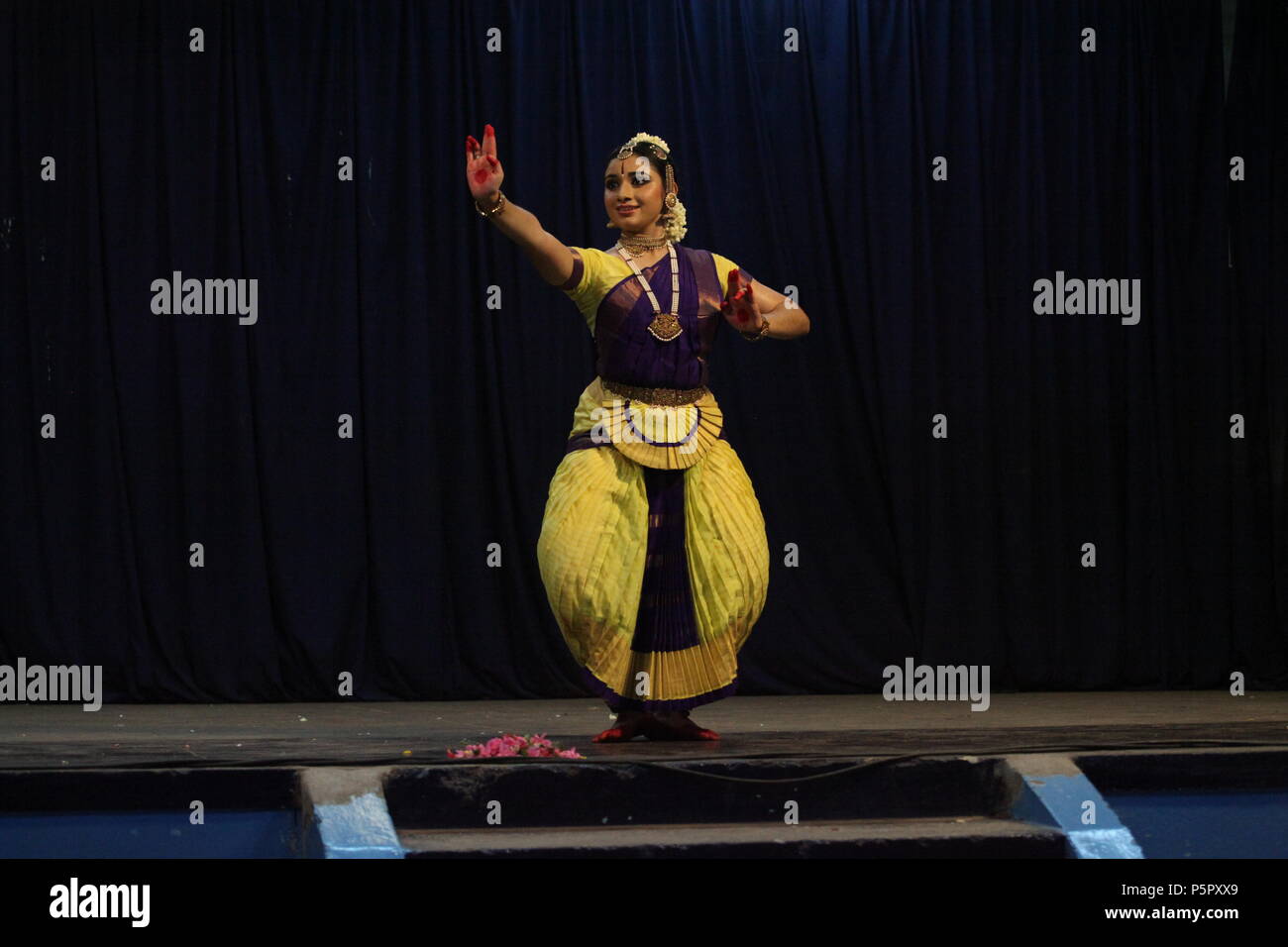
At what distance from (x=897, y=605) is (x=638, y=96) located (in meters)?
2.06

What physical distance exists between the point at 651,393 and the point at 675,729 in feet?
2.52

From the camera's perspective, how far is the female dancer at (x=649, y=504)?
3865 millimetres

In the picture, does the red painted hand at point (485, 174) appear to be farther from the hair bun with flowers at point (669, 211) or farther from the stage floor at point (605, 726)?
the stage floor at point (605, 726)

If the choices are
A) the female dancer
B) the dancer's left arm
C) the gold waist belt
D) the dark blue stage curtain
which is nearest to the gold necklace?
the female dancer

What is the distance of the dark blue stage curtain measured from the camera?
6035 millimetres

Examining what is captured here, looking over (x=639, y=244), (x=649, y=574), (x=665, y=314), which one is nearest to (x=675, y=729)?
(x=649, y=574)

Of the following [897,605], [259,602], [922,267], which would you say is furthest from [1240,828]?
[259,602]

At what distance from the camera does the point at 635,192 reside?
4.00 m

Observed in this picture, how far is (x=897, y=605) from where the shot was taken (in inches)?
246

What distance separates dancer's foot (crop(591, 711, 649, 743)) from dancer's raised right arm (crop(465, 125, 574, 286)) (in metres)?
0.99

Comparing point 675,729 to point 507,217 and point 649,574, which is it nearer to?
point 649,574

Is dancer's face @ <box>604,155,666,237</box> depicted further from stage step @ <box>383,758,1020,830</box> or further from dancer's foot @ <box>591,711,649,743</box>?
stage step @ <box>383,758,1020,830</box>

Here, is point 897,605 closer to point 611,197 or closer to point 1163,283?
point 1163,283

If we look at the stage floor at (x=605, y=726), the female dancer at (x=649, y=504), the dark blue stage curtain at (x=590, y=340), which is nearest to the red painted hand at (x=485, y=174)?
the female dancer at (x=649, y=504)
